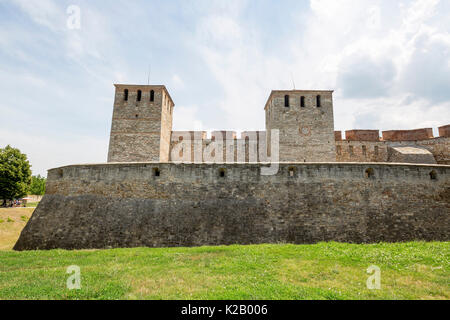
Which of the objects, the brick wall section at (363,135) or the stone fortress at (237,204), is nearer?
the stone fortress at (237,204)

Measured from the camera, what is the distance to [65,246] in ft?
37.3

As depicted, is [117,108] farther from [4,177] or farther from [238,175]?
[4,177]

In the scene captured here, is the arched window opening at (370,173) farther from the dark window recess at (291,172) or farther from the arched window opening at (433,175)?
the dark window recess at (291,172)

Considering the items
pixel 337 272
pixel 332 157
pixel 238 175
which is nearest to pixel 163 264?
pixel 337 272

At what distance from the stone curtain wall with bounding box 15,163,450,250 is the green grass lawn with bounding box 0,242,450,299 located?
6.00ft

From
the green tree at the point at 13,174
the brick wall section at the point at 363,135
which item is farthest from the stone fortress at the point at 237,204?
the green tree at the point at 13,174

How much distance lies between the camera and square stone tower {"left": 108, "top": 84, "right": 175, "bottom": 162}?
1923 cm

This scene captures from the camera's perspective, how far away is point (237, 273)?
616cm

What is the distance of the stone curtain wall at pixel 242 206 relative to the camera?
1090 centimetres

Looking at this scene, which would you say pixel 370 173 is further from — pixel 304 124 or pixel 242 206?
pixel 304 124

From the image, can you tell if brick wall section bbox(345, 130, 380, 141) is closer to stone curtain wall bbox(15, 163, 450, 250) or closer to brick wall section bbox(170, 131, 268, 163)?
brick wall section bbox(170, 131, 268, 163)

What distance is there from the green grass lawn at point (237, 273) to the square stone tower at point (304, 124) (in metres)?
10.2

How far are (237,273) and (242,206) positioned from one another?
17.6 feet

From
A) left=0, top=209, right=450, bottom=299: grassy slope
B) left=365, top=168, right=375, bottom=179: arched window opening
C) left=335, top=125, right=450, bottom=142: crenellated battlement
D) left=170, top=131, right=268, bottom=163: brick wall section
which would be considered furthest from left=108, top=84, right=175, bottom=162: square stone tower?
left=335, top=125, right=450, bottom=142: crenellated battlement
